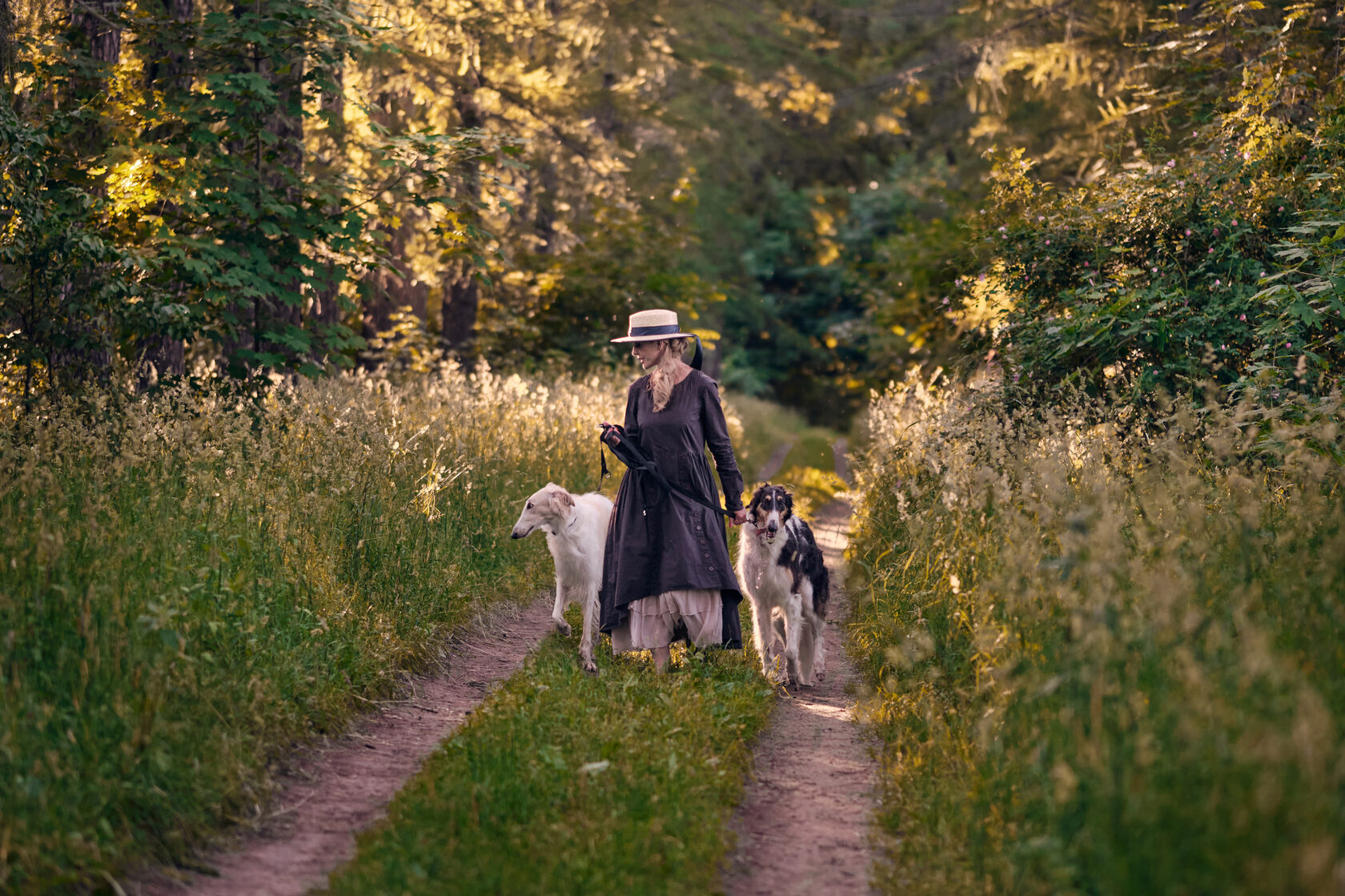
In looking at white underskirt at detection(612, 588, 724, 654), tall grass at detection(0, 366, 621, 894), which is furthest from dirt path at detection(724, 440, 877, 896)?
tall grass at detection(0, 366, 621, 894)

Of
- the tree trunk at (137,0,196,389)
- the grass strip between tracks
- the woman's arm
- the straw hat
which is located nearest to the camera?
the grass strip between tracks

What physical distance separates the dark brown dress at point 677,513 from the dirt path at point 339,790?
1.13 meters

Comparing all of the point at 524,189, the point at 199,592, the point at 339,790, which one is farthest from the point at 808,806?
the point at 524,189

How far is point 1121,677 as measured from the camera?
3842mm

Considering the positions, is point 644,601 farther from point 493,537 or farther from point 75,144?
point 75,144

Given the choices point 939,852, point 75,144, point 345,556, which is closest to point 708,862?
point 939,852

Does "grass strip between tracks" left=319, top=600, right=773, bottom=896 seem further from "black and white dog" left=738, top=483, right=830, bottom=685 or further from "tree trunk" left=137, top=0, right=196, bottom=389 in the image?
"tree trunk" left=137, top=0, right=196, bottom=389

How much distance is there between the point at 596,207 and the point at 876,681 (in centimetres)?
1552

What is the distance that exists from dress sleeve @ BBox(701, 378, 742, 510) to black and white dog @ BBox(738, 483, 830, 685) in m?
0.23

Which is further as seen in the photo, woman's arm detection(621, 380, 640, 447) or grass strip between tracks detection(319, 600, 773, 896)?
woman's arm detection(621, 380, 640, 447)

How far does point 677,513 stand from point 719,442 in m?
0.53

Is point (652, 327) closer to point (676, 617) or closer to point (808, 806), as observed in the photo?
point (676, 617)

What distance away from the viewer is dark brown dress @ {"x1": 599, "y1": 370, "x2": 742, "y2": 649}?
6801 mm

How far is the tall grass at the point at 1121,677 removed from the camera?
295cm
